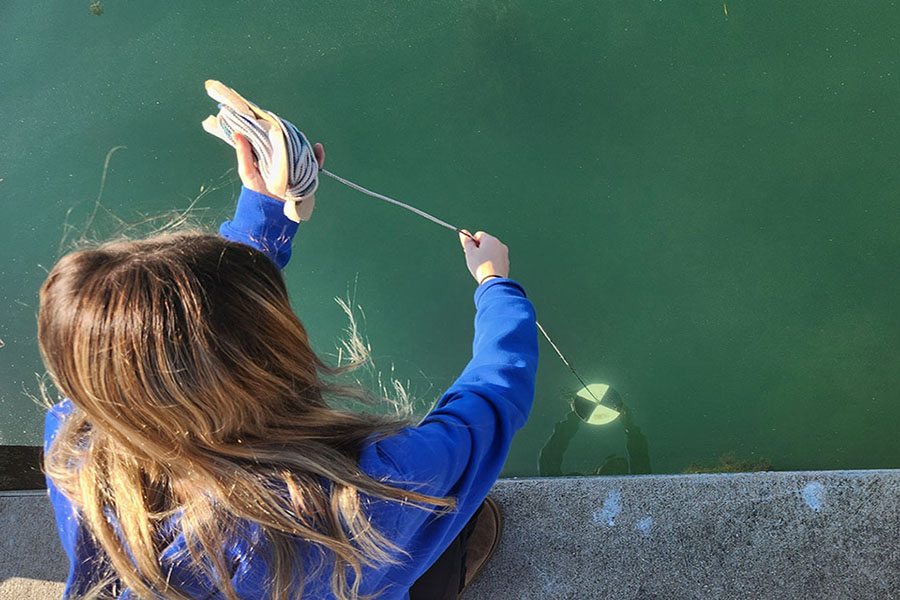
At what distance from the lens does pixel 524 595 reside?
4.60 ft

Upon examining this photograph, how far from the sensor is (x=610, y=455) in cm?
193

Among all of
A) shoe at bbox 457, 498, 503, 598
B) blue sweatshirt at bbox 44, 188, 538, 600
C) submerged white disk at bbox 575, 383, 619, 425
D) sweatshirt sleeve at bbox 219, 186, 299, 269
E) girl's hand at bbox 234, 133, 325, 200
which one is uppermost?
girl's hand at bbox 234, 133, 325, 200

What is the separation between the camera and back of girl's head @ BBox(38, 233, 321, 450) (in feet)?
2.02

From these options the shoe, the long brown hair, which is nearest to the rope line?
the long brown hair

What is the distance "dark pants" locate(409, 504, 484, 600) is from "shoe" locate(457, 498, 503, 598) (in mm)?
173

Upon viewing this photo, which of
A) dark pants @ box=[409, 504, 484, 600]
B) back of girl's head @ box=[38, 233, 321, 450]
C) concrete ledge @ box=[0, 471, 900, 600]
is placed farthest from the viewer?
concrete ledge @ box=[0, 471, 900, 600]

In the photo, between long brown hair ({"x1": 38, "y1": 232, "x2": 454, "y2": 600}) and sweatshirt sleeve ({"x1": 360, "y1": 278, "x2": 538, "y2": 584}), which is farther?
sweatshirt sleeve ({"x1": 360, "y1": 278, "x2": 538, "y2": 584})

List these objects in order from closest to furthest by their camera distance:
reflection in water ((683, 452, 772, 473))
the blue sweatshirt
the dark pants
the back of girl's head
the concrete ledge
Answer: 1. the back of girl's head
2. the blue sweatshirt
3. the dark pants
4. the concrete ledge
5. reflection in water ((683, 452, 772, 473))

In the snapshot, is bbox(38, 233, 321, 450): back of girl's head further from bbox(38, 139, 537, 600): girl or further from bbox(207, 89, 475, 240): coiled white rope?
bbox(207, 89, 475, 240): coiled white rope

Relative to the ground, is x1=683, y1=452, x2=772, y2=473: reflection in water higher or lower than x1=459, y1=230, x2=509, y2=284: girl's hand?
lower

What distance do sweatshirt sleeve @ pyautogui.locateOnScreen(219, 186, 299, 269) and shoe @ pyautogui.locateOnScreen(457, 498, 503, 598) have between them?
694mm

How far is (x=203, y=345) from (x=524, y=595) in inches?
41.0

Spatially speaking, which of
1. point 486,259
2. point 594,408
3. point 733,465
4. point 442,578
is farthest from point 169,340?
point 733,465

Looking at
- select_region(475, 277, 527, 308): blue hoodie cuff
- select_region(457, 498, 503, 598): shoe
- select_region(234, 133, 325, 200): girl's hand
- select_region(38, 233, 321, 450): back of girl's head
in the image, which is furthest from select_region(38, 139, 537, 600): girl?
select_region(457, 498, 503, 598): shoe
